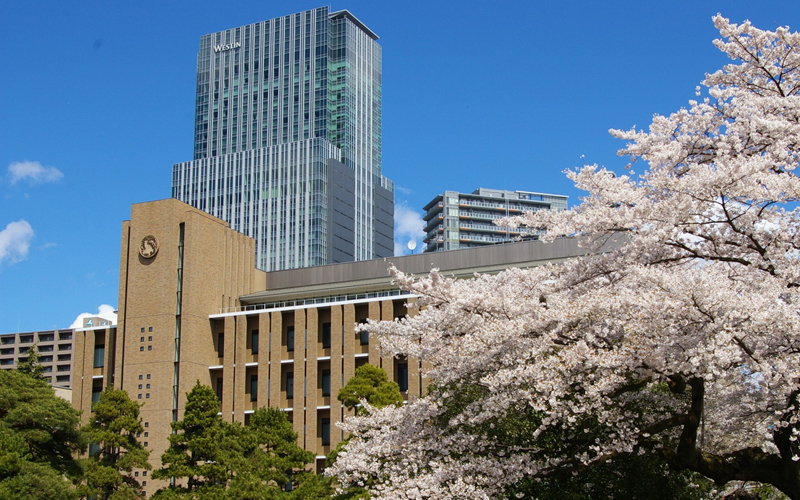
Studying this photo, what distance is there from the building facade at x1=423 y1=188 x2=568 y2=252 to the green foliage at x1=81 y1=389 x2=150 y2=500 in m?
112

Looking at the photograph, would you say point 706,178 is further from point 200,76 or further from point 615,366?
point 200,76

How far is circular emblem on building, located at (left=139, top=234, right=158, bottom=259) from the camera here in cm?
5638

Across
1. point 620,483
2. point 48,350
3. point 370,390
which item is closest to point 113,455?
point 370,390

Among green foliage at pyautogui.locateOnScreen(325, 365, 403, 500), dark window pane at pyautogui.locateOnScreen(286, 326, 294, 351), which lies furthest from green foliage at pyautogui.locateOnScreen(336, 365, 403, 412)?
dark window pane at pyautogui.locateOnScreen(286, 326, 294, 351)

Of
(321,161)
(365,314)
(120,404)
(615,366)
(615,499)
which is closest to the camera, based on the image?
(615,366)

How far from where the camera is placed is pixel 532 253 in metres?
54.5

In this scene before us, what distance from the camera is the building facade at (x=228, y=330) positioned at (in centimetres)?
5216

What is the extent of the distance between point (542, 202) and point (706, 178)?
147m

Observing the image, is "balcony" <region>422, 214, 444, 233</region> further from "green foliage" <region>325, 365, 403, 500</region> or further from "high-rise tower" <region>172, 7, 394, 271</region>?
"green foliage" <region>325, 365, 403, 500</region>

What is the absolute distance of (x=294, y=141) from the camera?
147000mm

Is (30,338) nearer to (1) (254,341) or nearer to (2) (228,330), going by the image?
(2) (228,330)

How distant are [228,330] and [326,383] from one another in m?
7.54

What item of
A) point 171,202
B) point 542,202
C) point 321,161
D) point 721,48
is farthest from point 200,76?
point 721,48

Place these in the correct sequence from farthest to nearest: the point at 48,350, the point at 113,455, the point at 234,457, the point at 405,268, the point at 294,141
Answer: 1. the point at 294,141
2. the point at 48,350
3. the point at 405,268
4. the point at 113,455
5. the point at 234,457
